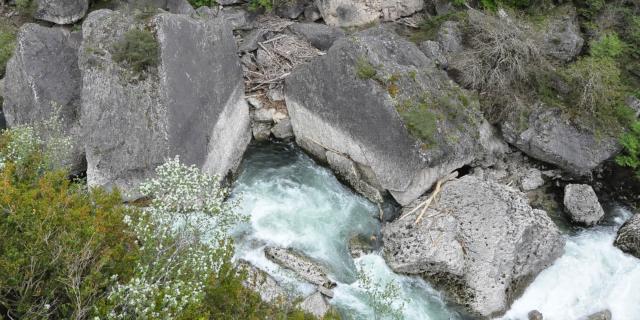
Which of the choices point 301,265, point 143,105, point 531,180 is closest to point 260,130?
point 143,105

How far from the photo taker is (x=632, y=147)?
14.6 meters

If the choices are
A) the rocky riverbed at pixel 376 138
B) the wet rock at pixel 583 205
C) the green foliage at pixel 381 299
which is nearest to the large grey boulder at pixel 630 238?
the rocky riverbed at pixel 376 138

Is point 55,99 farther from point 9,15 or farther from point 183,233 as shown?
point 183,233

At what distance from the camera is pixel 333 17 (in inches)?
675

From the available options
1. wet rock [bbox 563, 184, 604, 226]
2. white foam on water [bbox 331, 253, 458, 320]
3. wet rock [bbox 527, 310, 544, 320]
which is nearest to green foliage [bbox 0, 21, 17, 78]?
white foam on water [bbox 331, 253, 458, 320]

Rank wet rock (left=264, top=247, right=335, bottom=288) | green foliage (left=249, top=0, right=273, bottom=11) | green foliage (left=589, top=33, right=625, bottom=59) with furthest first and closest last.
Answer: green foliage (left=249, top=0, right=273, bottom=11)
green foliage (left=589, top=33, right=625, bottom=59)
wet rock (left=264, top=247, right=335, bottom=288)

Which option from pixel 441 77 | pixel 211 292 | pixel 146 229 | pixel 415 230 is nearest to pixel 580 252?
pixel 415 230

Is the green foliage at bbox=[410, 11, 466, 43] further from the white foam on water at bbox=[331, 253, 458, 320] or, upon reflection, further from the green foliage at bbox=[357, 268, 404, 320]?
the green foliage at bbox=[357, 268, 404, 320]

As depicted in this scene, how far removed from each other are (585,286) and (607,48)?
25.3 feet

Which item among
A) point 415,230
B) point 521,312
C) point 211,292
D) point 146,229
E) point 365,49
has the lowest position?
point 521,312

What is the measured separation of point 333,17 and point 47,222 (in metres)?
12.3

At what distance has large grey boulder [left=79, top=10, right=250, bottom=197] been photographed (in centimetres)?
1195

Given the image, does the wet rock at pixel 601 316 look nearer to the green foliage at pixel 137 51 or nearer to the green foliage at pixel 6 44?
the green foliage at pixel 137 51

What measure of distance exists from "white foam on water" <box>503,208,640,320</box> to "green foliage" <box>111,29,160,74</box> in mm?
10149
